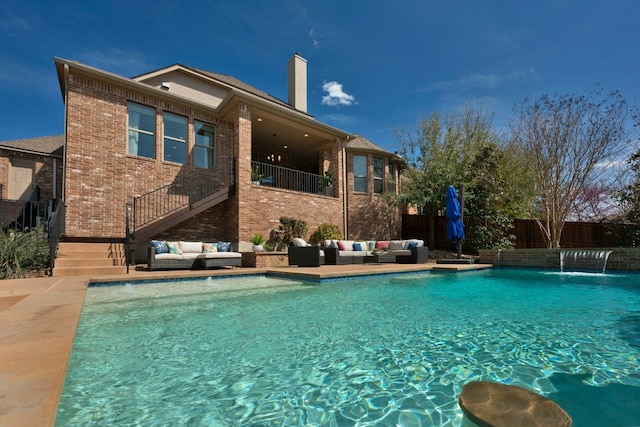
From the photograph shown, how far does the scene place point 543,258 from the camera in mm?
9664

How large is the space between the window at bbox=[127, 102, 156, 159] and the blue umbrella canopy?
10.0 metres

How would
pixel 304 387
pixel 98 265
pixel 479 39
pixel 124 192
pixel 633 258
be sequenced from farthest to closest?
pixel 479 39
pixel 124 192
pixel 633 258
pixel 98 265
pixel 304 387

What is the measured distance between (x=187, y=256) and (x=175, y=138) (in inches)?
180

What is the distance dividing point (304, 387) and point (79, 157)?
9.87m

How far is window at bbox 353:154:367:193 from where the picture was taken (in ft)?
49.8

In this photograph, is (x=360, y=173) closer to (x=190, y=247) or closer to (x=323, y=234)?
(x=323, y=234)

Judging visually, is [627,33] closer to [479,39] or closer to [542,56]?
[542,56]

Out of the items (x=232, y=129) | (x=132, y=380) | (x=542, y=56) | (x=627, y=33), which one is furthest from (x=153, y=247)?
(x=627, y=33)

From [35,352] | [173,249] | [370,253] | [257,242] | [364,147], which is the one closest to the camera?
[35,352]

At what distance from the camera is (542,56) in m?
11.7

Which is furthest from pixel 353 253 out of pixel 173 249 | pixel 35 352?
pixel 35 352

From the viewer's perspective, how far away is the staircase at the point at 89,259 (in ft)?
22.6

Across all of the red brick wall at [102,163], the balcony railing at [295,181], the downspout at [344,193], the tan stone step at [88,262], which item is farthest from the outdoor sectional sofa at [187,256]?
the downspout at [344,193]

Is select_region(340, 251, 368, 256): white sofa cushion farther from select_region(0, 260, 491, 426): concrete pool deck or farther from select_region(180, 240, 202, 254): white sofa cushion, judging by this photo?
select_region(0, 260, 491, 426): concrete pool deck
